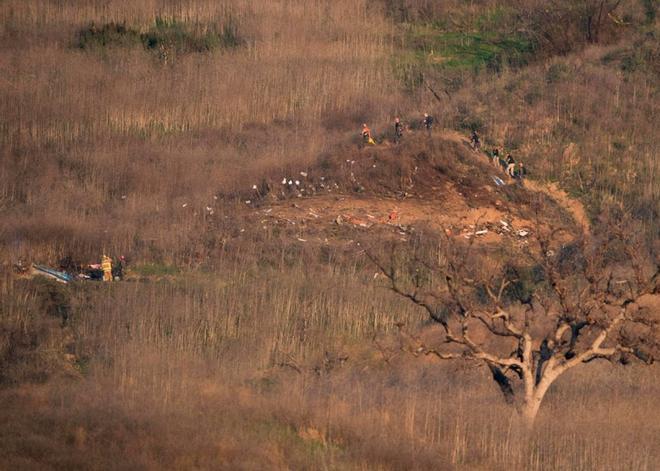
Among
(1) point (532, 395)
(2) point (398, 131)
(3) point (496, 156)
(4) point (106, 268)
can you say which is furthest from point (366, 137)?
(1) point (532, 395)

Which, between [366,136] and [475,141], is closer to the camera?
[475,141]

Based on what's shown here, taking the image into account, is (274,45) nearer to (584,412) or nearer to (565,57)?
(565,57)

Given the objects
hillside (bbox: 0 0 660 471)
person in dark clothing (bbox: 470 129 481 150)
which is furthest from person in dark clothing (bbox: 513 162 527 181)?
person in dark clothing (bbox: 470 129 481 150)

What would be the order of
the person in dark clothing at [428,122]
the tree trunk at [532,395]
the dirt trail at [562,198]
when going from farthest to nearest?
the person in dark clothing at [428,122] < the dirt trail at [562,198] < the tree trunk at [532,395]

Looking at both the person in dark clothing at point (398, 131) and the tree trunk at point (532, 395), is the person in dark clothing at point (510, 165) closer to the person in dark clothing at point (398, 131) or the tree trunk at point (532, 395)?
the person in dark clothing at point (398, 131)

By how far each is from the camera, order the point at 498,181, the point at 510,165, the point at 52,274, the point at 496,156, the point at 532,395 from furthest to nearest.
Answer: the point at 496,156
the point at 510,165
the point at 498,181
the point at 52,274
the point at 532,395

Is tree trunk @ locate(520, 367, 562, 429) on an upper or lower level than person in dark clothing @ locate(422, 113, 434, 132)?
upper

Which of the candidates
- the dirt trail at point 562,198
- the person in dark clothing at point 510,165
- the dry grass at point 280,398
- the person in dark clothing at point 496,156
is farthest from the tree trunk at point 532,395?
the person in dark clothing at point 496,156

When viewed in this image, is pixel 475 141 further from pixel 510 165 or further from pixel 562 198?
pixel 562 198

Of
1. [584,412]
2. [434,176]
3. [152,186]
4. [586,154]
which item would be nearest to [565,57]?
[586,154]

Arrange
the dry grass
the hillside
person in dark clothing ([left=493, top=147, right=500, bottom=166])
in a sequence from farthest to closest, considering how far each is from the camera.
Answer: person in dark clothing ([left=493, top=147, right=500, bottom=166]), the hillside, the dry grass

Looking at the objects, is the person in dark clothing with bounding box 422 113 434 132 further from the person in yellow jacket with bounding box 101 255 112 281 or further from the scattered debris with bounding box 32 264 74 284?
the scattered debris with bounding box 32 264 74 284
